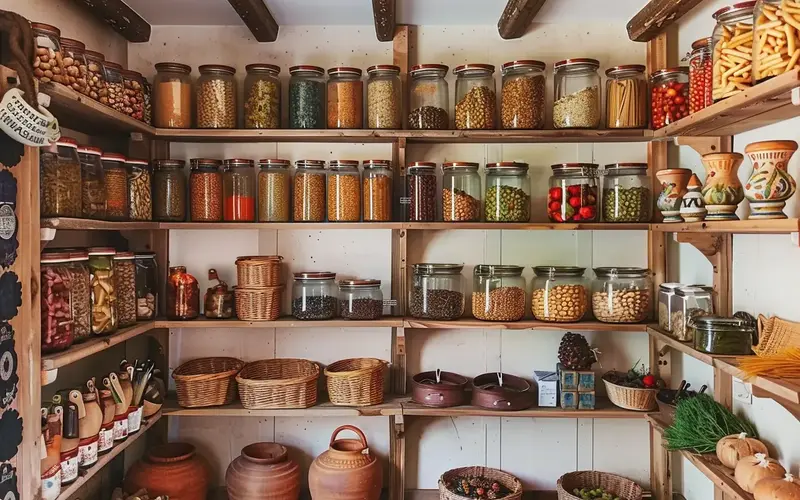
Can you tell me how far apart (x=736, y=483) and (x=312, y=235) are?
1.82 metres

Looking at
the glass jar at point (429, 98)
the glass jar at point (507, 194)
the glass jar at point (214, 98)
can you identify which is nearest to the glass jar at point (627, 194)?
the glass jar at point (507, 194)

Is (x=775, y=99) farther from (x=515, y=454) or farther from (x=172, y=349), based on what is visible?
(x=172, y=349)

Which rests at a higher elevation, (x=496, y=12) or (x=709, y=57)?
(x=496, y=12)

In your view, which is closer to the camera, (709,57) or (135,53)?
(709,57)

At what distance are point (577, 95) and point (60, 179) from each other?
1885 millimetres

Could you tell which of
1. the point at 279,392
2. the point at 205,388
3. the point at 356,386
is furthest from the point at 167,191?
the point at 356,386

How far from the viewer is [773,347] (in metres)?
1.74

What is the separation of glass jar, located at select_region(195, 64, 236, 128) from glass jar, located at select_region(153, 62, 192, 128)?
0.20 feet

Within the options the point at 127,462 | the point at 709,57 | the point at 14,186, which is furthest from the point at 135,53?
the point at 709,57

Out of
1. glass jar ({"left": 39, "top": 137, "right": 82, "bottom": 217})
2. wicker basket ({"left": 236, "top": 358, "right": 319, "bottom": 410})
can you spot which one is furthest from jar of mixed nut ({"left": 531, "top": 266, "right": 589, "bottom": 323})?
glass jar ({"left": 39, "top": 137, "right": 82, "bottom": 217})

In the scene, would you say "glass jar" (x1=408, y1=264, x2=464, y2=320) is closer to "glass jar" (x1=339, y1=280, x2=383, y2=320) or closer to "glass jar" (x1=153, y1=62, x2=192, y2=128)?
"glass jar" (x1=339, y1=280, x2=383, y2=320)

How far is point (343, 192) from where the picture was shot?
2.46 metres

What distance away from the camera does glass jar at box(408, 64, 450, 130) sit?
248 cm

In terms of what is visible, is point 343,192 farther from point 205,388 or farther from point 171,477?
point 171,477
